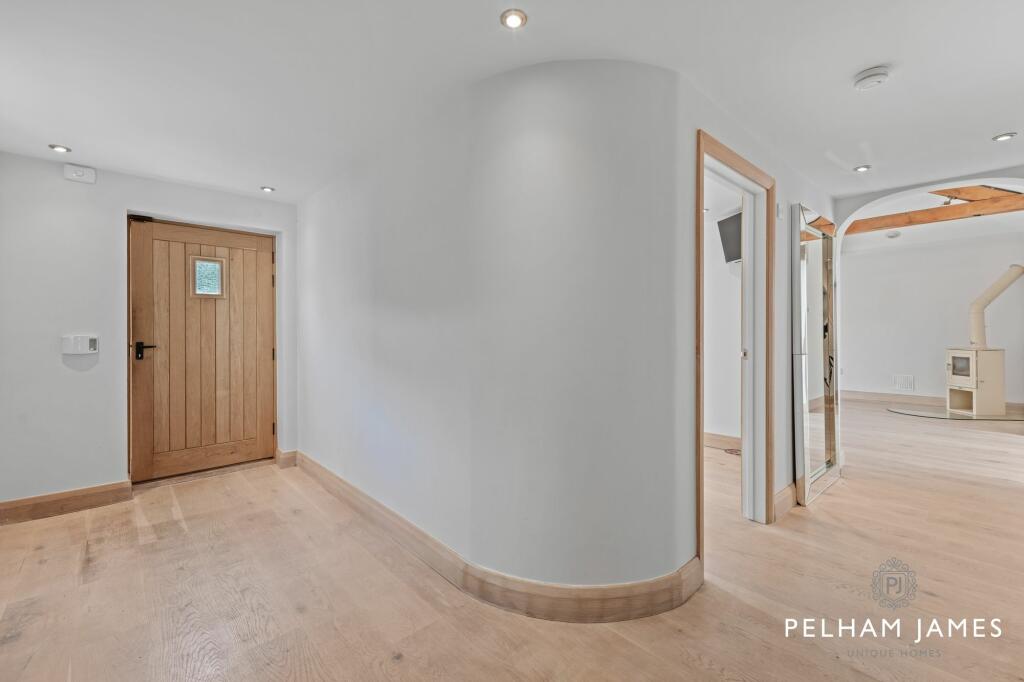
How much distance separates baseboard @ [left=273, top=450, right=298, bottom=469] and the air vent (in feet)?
29.6

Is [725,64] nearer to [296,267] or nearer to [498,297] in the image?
[498,297]

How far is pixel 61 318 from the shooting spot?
3.27m

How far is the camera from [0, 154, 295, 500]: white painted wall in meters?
3.09

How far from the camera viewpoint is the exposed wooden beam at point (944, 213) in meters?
5.42

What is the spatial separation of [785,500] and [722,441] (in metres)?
1.65

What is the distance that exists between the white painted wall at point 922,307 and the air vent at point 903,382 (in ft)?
0.20

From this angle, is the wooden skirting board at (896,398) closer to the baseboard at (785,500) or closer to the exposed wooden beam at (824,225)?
the exposed wooden beam at (824,225)

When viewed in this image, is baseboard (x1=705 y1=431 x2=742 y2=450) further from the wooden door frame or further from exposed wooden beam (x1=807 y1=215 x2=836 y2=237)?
exposed wooden beam (x1=807 y1=215 x2=836 y2=237)

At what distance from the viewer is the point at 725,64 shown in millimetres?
2041

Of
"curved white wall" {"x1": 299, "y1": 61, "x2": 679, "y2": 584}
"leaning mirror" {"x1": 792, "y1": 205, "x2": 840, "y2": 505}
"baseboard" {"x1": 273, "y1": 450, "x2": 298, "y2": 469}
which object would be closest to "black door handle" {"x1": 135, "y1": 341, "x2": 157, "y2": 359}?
"baseboard" {"x1": 273, "y1": 450, "x2": 298, "y2": 469}

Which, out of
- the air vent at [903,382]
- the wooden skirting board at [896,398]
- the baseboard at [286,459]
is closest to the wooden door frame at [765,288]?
the baseboard at [286,459]

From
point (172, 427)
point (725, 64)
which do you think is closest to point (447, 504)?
point (725, 64)

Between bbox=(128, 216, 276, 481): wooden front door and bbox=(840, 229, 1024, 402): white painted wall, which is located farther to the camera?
bbox=(840, 229, 1024, 402): white painted wall

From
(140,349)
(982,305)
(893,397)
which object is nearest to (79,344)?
(140,349)
